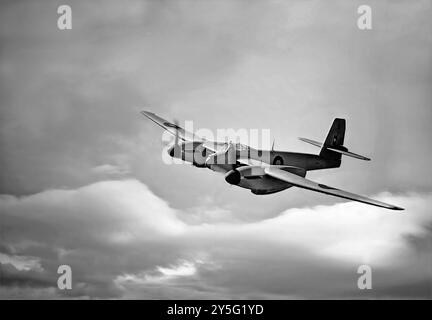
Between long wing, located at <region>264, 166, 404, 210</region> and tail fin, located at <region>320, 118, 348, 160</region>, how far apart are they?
6677 millimetres

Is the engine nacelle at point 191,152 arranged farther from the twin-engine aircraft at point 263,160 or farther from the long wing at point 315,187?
the long wing at point 315,187

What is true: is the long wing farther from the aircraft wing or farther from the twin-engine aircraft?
the aircraft wing

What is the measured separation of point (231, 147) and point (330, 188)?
6.05 meters

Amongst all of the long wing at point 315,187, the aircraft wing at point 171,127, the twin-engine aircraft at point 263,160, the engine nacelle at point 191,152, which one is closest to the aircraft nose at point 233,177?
the twin-engine aircraft at point 263,160

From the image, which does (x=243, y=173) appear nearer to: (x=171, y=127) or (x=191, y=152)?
(x=191, y=152)

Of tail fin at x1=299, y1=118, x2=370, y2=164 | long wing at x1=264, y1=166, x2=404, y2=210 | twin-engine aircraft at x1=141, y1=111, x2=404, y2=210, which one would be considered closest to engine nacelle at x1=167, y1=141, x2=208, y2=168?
twin-engine aircraft at x1=141, y1=111, x2=404, y2=210

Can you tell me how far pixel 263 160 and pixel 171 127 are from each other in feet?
32.1

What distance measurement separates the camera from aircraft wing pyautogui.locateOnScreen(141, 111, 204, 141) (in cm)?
3052

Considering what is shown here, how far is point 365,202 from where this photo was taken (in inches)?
712

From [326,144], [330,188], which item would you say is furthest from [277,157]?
[330,188]

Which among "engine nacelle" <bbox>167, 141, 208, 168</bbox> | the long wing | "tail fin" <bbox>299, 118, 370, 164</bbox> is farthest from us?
"tail fin" <bbox>299, 118, 370, 164</bbox>

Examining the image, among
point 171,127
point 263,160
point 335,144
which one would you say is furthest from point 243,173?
point 171,127

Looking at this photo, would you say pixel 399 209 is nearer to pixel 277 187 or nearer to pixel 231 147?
pixel 277 187

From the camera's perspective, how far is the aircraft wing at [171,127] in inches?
1201
